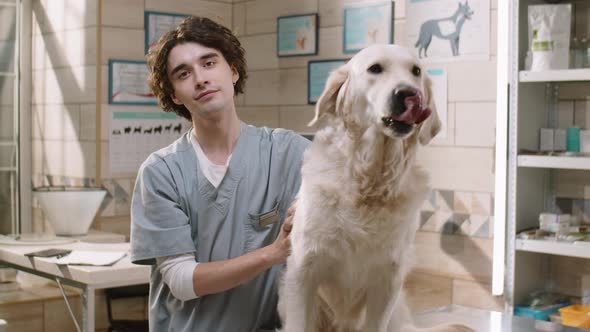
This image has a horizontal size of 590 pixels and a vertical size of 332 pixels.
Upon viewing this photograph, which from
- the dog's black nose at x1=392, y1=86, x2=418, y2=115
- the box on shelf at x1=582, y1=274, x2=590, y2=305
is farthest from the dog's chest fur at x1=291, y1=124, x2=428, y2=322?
the box on shelf at x1=582, y1=274, x2=590, y2=305

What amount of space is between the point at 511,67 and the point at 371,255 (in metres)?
2.09

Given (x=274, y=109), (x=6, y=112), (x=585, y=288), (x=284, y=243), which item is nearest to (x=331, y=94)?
Result: (x=284, y=243)

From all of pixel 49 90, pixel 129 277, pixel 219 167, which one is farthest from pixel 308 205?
pixel 49 90

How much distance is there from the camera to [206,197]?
1688 mm

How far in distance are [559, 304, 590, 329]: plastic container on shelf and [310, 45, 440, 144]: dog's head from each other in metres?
2.00

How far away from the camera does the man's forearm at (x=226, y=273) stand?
4.92 feet

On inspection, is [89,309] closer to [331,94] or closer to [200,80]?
[200,80]

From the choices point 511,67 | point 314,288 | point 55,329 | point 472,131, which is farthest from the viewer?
point 55,329

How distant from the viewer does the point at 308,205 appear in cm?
127

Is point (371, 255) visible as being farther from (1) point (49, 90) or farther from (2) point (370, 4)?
(1) point (49, 90)

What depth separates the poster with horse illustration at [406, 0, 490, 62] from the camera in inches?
140

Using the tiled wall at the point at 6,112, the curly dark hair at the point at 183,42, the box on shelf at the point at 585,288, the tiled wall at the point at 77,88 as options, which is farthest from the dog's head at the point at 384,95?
the tiled wall at the point at 6,112

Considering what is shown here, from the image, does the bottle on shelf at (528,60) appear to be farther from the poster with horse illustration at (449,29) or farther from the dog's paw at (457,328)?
the dog's paw at (457,328)

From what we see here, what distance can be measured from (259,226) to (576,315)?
1811 millimetres
